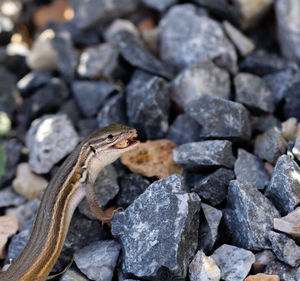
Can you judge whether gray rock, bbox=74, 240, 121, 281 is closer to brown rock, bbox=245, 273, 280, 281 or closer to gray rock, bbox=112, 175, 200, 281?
gray rock, bbox=112, 175, 200, 281

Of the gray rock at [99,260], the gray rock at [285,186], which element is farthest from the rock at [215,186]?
the gray rock at [99,260]

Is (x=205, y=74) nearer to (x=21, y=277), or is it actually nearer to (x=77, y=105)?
(x=77, y=105)

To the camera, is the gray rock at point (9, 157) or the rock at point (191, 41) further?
the rock at point (191, 41)

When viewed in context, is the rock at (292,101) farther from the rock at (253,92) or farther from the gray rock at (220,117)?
the gray rock at (220,117)

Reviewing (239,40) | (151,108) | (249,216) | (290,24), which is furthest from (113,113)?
(290,24)

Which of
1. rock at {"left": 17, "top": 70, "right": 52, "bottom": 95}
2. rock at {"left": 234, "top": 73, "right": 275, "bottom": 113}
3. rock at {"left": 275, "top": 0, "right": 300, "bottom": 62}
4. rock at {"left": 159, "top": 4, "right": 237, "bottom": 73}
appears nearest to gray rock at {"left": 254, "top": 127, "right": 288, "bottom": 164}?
rock at {"left": 234, "top": 73, "right": 275, "bottom": 113}

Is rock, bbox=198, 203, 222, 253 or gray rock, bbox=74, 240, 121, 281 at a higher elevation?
rock, bbox=198, 203, 222, 253

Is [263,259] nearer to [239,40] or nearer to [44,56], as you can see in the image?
[239,40]
